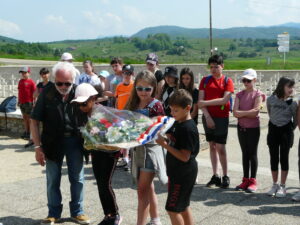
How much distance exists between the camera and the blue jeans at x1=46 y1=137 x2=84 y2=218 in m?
5.05

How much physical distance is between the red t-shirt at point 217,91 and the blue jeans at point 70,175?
2.16 m

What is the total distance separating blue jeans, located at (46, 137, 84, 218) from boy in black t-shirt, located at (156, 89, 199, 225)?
1.31 meters

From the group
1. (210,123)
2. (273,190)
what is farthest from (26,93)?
(273,190)

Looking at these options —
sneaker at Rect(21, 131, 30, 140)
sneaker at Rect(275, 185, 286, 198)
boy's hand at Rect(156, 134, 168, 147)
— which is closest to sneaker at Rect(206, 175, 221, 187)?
sneaker at Rect(275, 185, 286, 198)

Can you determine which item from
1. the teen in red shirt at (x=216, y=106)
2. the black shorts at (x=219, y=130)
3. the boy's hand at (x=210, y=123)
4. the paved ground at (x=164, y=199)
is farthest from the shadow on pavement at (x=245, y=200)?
the boy's hand at (x=210, y=123)

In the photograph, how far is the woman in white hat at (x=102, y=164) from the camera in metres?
4.68

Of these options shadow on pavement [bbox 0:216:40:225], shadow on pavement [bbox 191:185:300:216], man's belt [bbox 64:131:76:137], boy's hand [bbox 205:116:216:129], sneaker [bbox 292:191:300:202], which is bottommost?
shadow on pavement [bbox 191:185:300:216]

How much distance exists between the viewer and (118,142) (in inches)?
167

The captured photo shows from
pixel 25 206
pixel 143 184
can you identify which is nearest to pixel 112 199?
pixel 143 184

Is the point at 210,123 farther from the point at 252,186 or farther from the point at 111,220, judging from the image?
the point at 111,220

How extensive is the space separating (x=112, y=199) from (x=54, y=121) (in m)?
1.03

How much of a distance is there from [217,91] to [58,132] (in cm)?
243

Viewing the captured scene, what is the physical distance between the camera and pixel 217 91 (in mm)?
6398

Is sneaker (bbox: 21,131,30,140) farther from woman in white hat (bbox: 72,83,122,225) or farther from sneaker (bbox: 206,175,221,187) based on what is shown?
woman in white hat (bbox: 72,83,122,225)
